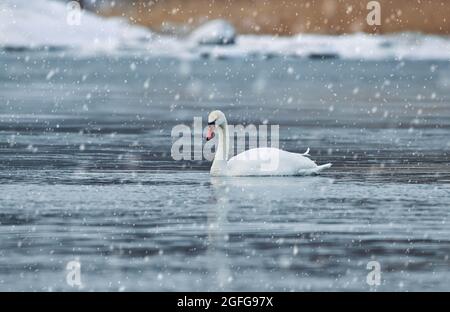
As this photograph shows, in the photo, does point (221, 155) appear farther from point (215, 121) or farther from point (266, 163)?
point (215, 121)

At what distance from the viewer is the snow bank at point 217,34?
97.6 m

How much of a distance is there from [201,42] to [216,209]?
87.5 m

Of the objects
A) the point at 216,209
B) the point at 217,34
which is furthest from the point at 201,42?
the point at 216,209

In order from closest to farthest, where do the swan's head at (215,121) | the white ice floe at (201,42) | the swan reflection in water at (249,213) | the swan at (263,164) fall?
1. the swan reflection in water at (249,213)
2. the swan at (263,164)
3. the swan's head at (215,121)
4. the white ice floe at (201,42)

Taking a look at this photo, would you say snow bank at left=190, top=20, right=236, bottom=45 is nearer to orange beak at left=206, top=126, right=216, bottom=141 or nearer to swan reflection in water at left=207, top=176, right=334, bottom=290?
orange beak at left=206, top=126, right=216, bottom=141

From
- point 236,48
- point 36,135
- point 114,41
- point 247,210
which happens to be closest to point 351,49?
point 236,48

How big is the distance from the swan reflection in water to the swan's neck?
10 centimetres

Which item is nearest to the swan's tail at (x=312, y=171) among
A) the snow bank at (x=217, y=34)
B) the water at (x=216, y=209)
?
the water at (x=216, y=209)

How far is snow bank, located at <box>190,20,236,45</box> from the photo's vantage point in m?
97.6

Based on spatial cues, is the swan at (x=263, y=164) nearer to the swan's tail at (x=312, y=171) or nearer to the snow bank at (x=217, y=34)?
the swan's tail at (x=312, y=171)

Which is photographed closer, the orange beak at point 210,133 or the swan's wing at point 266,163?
the swan's wing at point 266,163

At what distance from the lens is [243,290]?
1144 centimetres

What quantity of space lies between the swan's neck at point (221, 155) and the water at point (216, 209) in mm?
156

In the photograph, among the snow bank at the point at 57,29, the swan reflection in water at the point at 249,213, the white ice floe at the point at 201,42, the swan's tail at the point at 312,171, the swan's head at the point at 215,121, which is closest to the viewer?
the swan reflection in water at the point at 249,213
